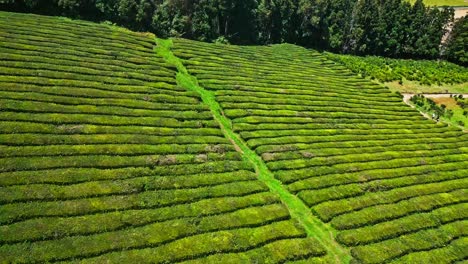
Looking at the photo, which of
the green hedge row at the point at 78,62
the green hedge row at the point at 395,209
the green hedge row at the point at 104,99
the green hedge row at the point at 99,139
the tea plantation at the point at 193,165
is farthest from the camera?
the green hedge row at the point at 78,62

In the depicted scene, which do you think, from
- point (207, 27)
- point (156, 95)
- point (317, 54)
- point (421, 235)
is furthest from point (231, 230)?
point (317, 54)

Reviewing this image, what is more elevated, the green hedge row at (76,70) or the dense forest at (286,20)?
the dense forest at (286,20)

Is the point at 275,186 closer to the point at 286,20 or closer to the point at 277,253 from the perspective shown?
the point at 277,253

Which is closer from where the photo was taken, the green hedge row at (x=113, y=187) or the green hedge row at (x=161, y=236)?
the green hedge row at (x=161, y=236)

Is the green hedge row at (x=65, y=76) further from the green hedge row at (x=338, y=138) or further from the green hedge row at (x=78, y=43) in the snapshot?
the green hedge row at (x=338, y=138)

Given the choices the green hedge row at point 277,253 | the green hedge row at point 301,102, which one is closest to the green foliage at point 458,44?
the green hedge row at point 301,102

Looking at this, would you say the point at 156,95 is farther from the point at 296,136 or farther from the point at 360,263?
the point at 360,263

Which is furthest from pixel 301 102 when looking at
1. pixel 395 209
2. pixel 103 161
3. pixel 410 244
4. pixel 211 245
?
pixel 211 245
